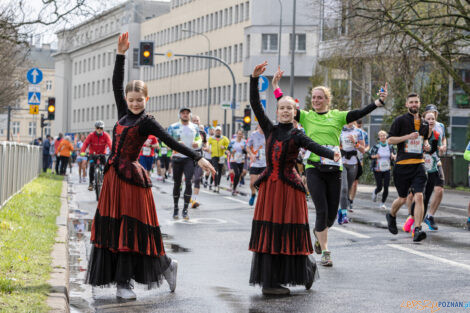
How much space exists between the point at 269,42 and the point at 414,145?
2430 inches

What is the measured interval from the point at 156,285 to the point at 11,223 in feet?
16.6

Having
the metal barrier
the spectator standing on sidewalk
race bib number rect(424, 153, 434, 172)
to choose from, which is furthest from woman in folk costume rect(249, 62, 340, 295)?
the spectator standing on sidewalk

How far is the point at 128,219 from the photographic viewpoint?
789 centimetres

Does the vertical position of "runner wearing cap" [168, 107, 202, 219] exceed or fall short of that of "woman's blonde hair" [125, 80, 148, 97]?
it falls short

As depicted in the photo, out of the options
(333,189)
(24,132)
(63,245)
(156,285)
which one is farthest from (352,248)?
(24,132)

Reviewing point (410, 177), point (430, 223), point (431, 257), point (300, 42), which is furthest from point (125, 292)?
point (300, 42)

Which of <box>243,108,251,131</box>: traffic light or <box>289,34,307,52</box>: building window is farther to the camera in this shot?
<box>289,34,307,52</box>: building window

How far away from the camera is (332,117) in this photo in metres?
10.1

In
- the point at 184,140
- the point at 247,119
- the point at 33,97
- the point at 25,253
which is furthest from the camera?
the point at 247,119

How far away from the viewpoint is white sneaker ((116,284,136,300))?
25.9 feet

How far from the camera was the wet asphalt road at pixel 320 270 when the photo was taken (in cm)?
774

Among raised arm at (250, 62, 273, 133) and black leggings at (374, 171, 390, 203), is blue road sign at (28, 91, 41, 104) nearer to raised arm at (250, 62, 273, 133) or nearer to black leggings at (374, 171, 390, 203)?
black leggings at (374, 171, 390, 203)

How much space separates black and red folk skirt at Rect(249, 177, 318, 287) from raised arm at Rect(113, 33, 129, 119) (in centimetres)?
145

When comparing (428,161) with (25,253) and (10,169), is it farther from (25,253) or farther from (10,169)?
(25,253)
